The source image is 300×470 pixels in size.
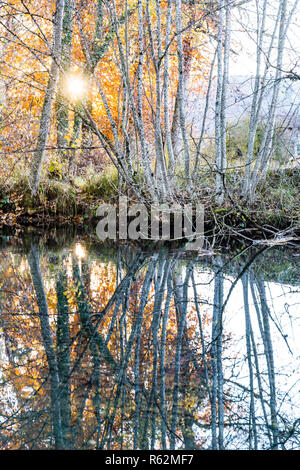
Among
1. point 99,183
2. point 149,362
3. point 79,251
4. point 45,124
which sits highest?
point 45,124

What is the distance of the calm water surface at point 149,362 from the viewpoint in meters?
1.25

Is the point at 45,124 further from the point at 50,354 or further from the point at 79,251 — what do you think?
the point at 50,354

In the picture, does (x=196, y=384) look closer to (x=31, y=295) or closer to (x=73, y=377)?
(x=73, y=377)

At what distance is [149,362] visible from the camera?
1707 mm

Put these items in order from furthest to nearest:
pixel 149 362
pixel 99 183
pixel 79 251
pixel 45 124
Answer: pixel 99 183, pixel 45 124, pixel 79 251, pixel 149 362

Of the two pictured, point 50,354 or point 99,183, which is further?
point 99,183

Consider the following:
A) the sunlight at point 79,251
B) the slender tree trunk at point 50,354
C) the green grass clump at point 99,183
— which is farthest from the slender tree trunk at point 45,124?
the slender tree trunk at point 50,354

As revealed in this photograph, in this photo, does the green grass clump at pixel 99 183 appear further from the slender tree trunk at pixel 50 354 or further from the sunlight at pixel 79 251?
the slender tree trunk at pixel 50 354

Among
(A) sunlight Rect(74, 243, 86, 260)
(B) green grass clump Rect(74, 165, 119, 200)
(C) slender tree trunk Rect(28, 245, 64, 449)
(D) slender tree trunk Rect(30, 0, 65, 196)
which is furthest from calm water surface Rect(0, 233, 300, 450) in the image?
(B) green grass clump Rect(74, 165, 119, 200)

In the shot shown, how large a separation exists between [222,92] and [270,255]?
2.16 m

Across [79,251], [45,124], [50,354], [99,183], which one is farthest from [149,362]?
[99,183]

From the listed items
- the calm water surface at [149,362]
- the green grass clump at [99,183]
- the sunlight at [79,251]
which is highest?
the green grass clump at [99,183]

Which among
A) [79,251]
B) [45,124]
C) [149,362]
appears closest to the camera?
[149,362]

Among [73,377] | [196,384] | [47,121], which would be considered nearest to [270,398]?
[196,384]
